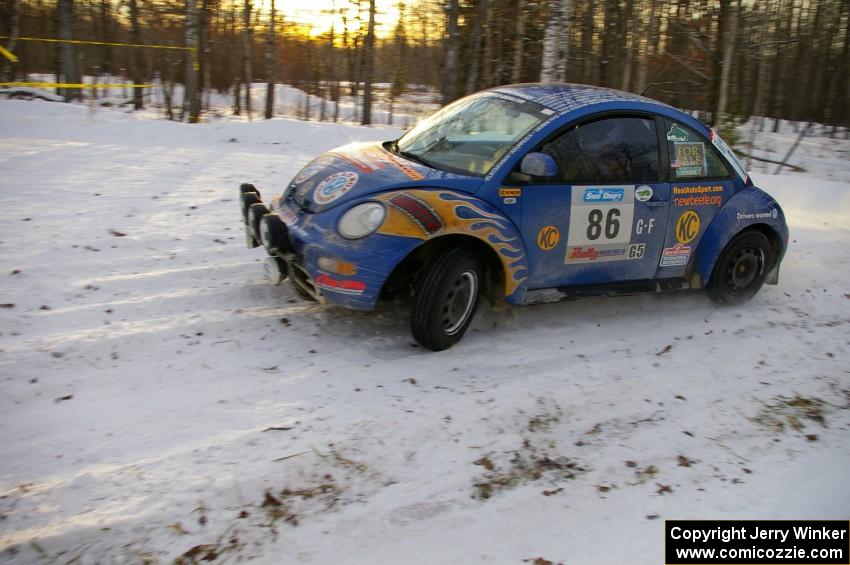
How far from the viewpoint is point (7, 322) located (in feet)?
14.6

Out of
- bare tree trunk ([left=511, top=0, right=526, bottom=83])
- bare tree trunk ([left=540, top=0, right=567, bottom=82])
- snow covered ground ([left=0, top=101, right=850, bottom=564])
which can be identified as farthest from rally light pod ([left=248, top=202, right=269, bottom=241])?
bare tree trunk ([left=511, top=0, right=526, bottom=83])

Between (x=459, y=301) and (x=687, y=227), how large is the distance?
2.16 meters

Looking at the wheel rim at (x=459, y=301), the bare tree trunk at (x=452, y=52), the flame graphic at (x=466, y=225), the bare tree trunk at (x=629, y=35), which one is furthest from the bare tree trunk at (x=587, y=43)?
the wheel rim at (x=459, y=301)

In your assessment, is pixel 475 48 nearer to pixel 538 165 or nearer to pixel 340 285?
pixel 538 165

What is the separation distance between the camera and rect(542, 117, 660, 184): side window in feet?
15.6

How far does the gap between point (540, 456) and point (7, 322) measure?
3.64 metres

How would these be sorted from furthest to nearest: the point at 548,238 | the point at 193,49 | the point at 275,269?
the point at 193,49
the point at 548,238
the point at 275,269

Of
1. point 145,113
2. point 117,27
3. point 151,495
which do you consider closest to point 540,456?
point 151,495

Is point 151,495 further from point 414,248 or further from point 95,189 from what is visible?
point 95,189

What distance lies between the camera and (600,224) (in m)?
4.91

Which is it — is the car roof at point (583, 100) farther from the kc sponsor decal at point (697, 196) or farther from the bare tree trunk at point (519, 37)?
the bare tree trunk at point (519, 37)

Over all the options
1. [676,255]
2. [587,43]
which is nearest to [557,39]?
[676,255]

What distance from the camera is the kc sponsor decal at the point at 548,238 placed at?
4.70 meters

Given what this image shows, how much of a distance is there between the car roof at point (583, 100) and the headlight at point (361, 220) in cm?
161
